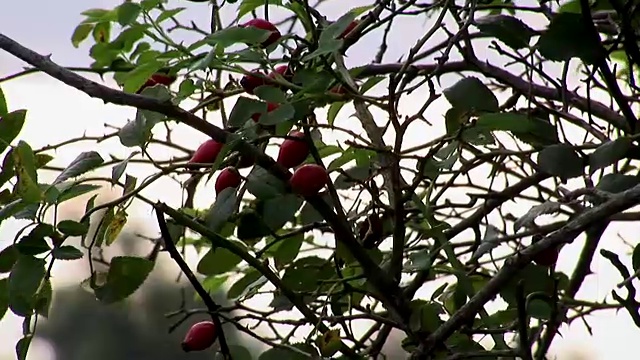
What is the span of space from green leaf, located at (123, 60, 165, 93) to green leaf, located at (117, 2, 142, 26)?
5 cm

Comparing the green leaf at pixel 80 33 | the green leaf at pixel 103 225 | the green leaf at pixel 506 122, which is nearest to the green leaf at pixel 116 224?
the green leaf at pixel 103 225

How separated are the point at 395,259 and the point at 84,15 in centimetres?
35

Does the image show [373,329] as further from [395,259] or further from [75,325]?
[75,325]

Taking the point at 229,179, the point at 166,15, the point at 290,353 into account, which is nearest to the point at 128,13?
the point at 166,15

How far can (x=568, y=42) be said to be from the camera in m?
0.55

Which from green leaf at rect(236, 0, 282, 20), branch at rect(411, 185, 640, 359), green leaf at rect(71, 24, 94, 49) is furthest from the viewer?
green leaf at rect(71, 24, 94, 49)

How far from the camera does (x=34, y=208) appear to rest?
514 mm

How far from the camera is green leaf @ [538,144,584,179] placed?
21.4 inches

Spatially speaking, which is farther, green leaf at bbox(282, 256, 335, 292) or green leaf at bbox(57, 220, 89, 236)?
green leaf at bbox(282, 256, 335, 292)

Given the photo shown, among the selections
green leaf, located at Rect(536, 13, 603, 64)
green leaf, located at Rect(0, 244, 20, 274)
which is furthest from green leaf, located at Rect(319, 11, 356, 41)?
green leaf, located at Rect(0, 244, 20, 274)

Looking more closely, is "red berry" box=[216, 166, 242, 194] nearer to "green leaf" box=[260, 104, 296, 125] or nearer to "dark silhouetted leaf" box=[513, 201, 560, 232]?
"green leaf" box=[260, 104, 296, 125]

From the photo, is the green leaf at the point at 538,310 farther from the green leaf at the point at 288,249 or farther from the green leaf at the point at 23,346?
the green leaf at the point at 23,346

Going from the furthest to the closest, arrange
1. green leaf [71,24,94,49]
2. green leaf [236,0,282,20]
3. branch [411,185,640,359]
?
1. green leaf [71,24,94,49]
2. green leaf [236,0,282,20]
3. branch [411,185,640,359]

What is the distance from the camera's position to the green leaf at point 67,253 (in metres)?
0.52
